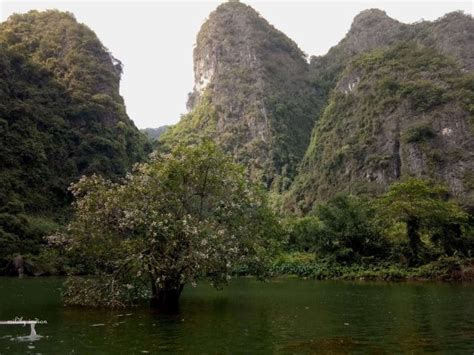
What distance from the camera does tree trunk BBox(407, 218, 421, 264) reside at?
57.9 metres

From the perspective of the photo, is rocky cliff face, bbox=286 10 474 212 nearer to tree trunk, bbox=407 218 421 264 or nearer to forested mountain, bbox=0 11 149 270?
tree trunk, bbox=407 218 421 264

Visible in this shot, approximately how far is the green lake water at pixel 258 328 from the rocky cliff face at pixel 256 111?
122 meters

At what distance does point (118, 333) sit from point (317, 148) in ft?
404

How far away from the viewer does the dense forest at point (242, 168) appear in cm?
2919

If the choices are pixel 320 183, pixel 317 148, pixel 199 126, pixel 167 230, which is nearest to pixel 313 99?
pixel 199 126

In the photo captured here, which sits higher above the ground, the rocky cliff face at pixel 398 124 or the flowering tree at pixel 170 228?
the rocky cliff face at pixel 398 124

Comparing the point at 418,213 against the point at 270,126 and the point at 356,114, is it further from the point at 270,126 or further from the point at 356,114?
the point at 270,126

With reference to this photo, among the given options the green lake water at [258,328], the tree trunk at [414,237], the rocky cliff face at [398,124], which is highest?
the rocky cliff face at [398,124]

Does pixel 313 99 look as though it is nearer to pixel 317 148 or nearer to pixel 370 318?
pixel 317 148

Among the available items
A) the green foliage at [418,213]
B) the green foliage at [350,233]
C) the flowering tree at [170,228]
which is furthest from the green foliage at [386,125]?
the flowering tree at [170,228]

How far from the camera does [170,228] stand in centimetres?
2656

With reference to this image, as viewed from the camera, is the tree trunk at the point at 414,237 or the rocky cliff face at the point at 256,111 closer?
the tree trunk at the point at 414,237

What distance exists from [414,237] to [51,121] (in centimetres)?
8698

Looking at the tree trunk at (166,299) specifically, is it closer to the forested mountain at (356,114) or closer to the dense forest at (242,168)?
the dense forest at (242,168)
